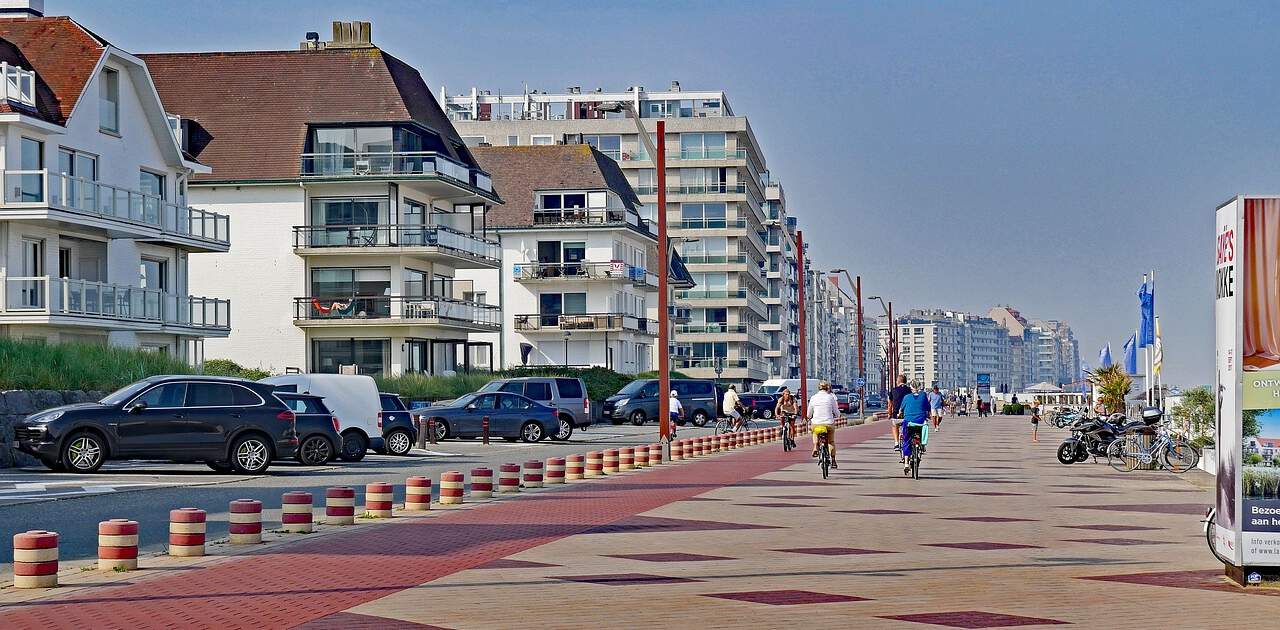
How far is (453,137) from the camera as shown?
71938 millimetres

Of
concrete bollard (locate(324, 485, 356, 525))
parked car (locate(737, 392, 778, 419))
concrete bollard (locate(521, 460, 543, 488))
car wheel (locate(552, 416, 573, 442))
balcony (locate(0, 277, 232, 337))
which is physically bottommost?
parked car (locate(737, 392, 778, 419))

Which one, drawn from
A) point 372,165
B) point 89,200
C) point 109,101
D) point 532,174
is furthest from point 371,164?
point 532,174

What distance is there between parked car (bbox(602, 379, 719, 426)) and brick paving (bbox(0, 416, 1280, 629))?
41.1 metres

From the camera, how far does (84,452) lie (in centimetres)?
2662

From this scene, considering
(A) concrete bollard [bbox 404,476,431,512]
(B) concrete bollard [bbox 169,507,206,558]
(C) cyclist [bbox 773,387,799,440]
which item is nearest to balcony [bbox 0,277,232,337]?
(C) cyclist [bbox 773,387,799,440]

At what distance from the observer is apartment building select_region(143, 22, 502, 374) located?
65625 mm

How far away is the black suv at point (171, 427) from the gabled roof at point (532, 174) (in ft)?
200

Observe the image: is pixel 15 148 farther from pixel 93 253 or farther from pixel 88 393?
pixel 88 393

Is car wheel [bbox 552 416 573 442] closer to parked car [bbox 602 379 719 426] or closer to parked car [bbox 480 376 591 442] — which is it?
parked car [bbox 480 376 591 442]

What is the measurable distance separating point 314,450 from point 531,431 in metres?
14.8

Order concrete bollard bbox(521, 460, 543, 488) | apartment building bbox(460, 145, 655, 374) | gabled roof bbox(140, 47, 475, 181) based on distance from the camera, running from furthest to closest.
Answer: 1. apartment building bbox(460, 145, 655, 374)
2. gabled roof bbox(140, 47, 475, 181)
3. concrete bollard bbox(521, 460, 543, 488)

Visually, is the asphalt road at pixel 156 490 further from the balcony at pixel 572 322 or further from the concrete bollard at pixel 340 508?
the balcony at pixel 572 322

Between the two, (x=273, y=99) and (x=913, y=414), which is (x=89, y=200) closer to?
(x=273, y=99)

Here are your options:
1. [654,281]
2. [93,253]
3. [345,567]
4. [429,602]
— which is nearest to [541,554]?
[345,567]
